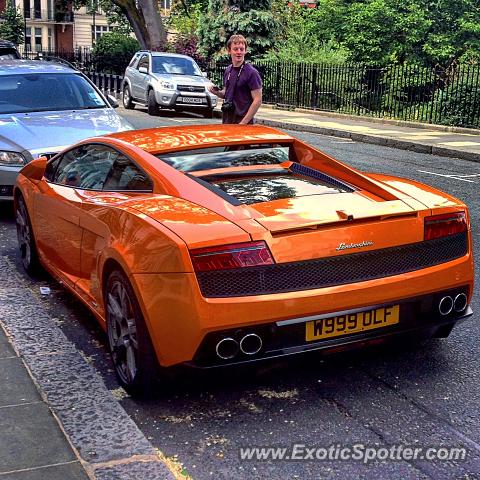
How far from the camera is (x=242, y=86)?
28.3 ft

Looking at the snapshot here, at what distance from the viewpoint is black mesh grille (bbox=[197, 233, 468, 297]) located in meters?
3.38

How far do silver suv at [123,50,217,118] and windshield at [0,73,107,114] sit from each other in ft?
43.2

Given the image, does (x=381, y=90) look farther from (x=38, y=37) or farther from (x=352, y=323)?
(x=38, y=37)

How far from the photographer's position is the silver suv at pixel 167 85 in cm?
2305

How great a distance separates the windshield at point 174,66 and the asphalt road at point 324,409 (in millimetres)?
20377

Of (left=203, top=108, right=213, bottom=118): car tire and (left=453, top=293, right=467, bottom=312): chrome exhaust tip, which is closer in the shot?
(left=453, top=293, right=467, bottom=312): chrome exhaust tip

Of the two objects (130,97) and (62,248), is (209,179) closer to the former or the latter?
(62,248)

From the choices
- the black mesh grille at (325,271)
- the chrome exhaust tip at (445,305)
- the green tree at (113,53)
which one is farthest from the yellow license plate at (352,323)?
the green tree at (113,53)

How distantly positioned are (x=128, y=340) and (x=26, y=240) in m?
2.60

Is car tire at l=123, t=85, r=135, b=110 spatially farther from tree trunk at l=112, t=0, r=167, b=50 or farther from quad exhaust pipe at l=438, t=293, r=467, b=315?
quad exhaust pipe at l=438, t=293, r=467, b=315

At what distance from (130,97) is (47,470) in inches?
925

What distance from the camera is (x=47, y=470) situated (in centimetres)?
294

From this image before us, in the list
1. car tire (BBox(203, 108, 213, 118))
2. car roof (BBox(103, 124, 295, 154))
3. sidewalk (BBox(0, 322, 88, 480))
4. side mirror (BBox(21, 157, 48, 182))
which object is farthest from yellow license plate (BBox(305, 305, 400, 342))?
car tire (BBox(203, 108, 213, 118))

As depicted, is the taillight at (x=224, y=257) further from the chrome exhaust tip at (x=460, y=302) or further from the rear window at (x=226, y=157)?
the chrome exhaust tip at (x=460, y=302)
